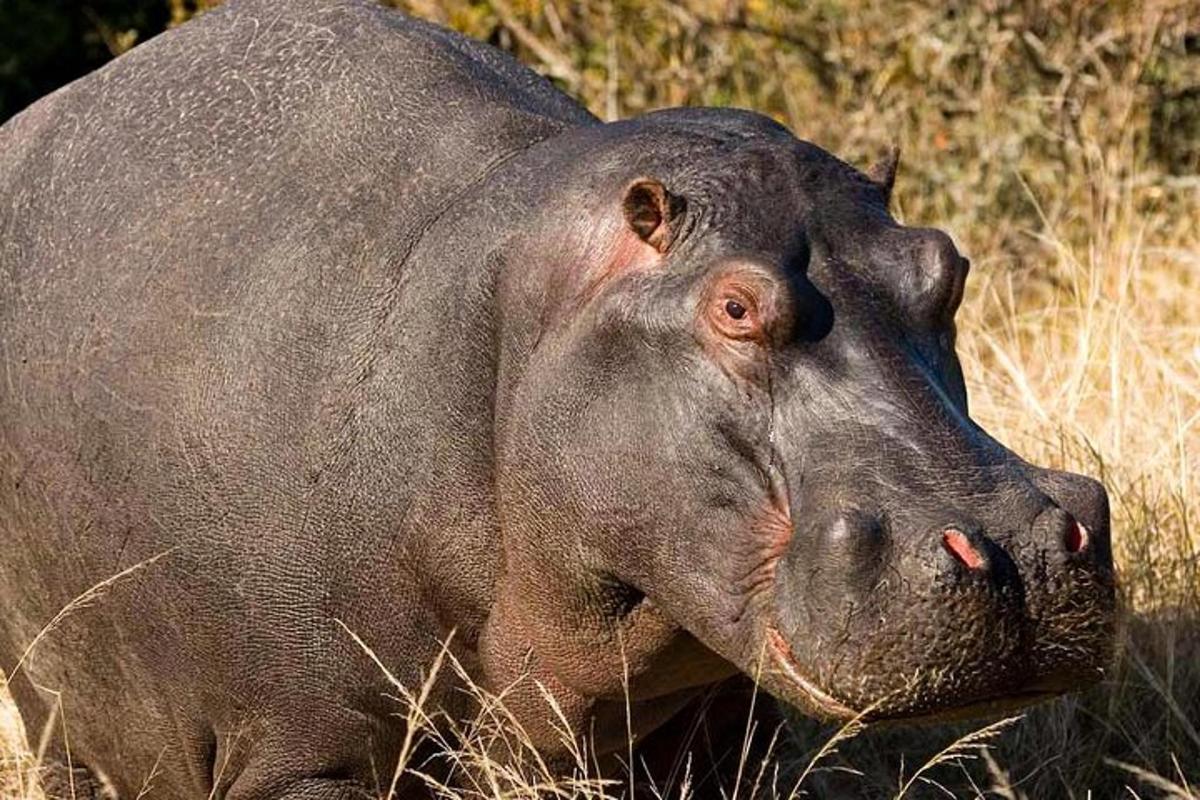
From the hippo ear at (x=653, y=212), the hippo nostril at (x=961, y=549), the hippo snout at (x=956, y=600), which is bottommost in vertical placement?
the hippo snout at (x=956, y=600)

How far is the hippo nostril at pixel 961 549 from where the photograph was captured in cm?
300

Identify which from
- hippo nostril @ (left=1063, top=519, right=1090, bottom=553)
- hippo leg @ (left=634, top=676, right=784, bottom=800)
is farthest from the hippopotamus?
hippo leg @ (left=634, top=676, right=784, bottom=800)

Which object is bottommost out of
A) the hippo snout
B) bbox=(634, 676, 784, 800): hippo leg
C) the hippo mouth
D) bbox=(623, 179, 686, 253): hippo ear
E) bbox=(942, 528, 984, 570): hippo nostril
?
bbox=(634, 676, 784, 800): hippo leg

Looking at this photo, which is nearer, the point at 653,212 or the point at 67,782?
the point at 653,212

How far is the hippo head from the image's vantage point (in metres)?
3.06

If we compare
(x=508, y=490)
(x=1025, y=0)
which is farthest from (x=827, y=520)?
(x=1025, y=0)

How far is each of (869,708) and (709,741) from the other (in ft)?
3.32

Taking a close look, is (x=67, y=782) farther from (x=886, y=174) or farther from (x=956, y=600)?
(x=956, y=600)

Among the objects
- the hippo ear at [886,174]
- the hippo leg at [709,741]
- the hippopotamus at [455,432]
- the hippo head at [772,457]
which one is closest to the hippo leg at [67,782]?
the hippopotamus at [455,432]

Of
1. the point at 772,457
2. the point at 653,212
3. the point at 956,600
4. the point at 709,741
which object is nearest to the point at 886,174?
the point at 653,212

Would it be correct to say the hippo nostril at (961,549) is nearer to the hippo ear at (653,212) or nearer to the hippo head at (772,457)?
the hippo head at (772,457)

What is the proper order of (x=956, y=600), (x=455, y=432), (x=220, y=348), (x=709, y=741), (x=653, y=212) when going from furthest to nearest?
(x=709, y=741) < (x=220, y=348) < (x=455, y=432) < (x=653, y=212) < (x=956, y=600)

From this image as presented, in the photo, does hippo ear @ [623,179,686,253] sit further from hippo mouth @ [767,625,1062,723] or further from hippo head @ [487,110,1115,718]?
hippo mouth @ [767,625,1062,723]

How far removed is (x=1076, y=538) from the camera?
3.07 meters
